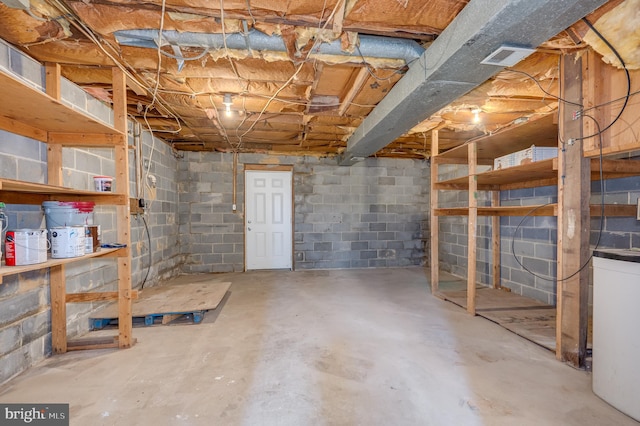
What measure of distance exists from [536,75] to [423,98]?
36.9 inches

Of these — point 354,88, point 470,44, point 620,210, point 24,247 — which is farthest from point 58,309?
point 620,210

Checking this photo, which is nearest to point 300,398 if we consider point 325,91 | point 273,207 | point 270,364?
point 270,364

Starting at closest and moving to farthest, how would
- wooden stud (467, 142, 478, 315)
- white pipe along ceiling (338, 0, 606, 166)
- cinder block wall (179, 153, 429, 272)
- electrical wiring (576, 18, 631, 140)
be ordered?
white pipe along ceiling (338, 0, 606, 166), electrical wiring (576, 18, 631, 140), wooden stud (467, 142, 478, 315), cinder block wall (179, 153, 429, 272)

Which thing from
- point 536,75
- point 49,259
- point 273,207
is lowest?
point 49,259

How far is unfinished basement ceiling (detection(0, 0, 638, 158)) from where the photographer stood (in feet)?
5.10

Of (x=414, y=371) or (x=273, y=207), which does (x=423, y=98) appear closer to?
(x=414, y=371)

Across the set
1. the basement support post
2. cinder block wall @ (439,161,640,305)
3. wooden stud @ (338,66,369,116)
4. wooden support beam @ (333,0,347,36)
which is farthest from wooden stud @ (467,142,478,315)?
wooden support beam @ (333,0,347,36)

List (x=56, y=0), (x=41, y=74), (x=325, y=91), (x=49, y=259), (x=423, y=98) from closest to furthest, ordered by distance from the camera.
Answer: (x=56, y=0)
(x=49, y=259)
(x=41, y=74)
(x=423, y=98)
(x=325, y=91)

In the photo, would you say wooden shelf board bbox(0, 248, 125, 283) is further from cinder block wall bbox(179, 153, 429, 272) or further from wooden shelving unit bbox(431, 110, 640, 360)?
wooden shelving unit bbox(431, 110, 640, 360)

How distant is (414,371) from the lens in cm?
186

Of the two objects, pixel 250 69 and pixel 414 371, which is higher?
pixel 250 69

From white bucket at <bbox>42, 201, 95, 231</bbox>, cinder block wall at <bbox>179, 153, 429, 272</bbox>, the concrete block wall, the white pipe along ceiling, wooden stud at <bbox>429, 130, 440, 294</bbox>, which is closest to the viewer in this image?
the white pipe along ceiling

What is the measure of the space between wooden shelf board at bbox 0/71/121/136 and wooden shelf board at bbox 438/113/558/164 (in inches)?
122

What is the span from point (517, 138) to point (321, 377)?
263 centimetres
